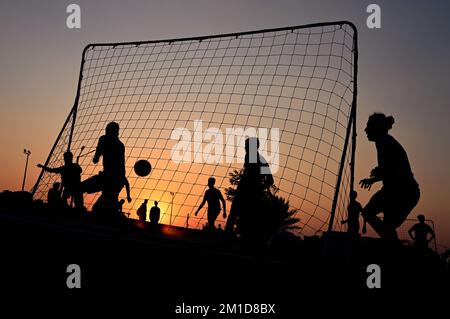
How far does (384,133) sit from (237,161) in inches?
189

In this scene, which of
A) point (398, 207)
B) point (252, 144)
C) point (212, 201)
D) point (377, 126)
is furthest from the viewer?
point (212, 201)

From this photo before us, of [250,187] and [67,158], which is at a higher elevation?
[67,158]

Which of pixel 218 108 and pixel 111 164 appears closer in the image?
pixel 111 164

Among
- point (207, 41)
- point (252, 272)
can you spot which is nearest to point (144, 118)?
point (207, 41)

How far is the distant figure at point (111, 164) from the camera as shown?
5.78 metres

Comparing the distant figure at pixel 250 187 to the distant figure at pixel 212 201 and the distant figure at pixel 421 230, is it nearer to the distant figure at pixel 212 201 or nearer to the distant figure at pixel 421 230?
the distant figure at pixel 212 201

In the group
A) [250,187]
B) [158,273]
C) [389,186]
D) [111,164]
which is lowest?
[158,273]

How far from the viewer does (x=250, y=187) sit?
6.09m

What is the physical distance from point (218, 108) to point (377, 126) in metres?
4.73

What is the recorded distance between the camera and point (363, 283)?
3.08 metres

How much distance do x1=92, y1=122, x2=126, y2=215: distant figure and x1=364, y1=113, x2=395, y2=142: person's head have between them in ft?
11.4

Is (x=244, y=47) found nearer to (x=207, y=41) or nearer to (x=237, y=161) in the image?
(x=207, y=41)

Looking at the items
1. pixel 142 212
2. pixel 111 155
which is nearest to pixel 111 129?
pixel 111 155

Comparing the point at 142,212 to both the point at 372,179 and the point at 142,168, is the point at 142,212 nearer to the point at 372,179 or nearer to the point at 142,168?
the point at 142,168
